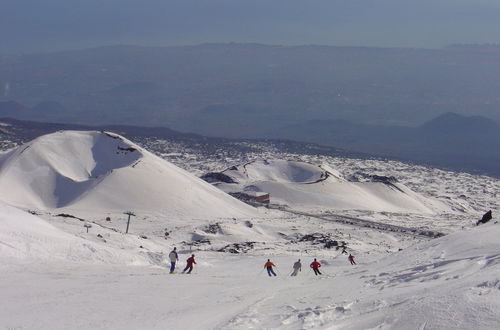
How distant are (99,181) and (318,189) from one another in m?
35.7

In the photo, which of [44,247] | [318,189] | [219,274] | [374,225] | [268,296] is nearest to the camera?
[268,296]

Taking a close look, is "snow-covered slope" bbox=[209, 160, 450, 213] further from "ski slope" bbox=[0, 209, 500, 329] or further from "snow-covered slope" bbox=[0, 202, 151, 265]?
"ski slope" bbox=[0, 209, 500, 329]

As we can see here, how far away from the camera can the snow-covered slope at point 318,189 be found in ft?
297

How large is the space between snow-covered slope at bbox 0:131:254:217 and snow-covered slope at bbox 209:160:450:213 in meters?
18.3

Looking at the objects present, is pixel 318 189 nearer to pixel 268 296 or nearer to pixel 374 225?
pixel 374 225

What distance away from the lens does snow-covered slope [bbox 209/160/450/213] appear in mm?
90375

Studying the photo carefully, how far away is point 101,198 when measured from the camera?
63.7 meters

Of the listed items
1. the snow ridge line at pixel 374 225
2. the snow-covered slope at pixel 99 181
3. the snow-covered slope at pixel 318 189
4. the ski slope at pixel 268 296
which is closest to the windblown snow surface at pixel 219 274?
the ski slope at pixel 268 296

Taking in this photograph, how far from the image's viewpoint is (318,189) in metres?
94.3

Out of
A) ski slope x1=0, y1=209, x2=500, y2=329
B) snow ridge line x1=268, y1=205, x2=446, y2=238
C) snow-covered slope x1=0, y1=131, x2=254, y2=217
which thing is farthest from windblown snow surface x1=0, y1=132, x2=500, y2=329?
snow ridge line x1=268, y1=205, x2=446, y2=238

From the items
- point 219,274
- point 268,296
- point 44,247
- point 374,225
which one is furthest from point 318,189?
point 268,296

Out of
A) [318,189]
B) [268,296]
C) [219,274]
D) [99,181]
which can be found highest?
[318,189]

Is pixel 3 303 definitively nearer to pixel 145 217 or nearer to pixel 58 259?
pixel 58 259

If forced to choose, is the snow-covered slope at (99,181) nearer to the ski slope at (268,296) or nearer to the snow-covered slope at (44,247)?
the snow-covered slope at (44,247)
